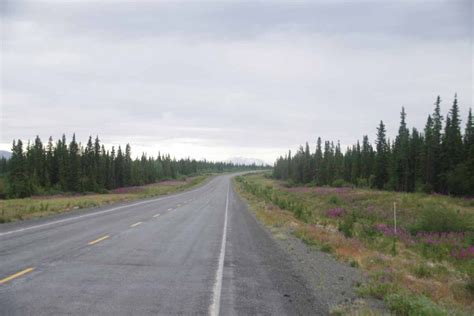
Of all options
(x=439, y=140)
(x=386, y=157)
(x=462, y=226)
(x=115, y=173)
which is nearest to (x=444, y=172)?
(x=439, y=140)

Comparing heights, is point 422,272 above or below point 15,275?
below

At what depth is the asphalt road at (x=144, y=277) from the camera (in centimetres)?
613

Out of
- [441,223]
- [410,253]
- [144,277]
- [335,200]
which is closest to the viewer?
[144,277]

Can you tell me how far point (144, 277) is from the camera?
8094mm

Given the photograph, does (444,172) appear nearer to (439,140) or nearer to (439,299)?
(439,140)

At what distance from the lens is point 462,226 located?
22.9 metres

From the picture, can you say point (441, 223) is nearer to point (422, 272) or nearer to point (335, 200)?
point (422, 272)

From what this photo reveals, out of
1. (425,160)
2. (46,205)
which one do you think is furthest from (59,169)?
(425,160)

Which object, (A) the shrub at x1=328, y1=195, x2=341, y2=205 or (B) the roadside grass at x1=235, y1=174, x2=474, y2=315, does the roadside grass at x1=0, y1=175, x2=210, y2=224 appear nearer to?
(B) the roadside grass at x1=235, y1=174, x2=474, y2=315

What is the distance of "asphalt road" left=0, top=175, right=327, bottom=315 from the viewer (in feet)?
20.1

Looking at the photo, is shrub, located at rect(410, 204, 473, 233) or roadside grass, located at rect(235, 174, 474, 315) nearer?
roadside grass, located at rect(235, 174, 474, 315)

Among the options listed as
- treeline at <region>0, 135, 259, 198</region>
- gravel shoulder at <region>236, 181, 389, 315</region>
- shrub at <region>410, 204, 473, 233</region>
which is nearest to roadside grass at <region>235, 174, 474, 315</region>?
shrub at <region>410, 204, 473, 233</region>

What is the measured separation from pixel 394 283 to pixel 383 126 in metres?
75.8

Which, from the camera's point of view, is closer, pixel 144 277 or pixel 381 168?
pixel 144 277
